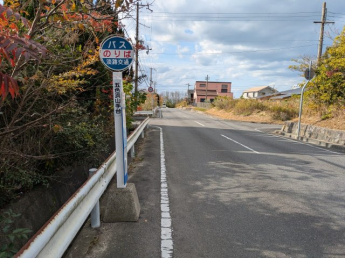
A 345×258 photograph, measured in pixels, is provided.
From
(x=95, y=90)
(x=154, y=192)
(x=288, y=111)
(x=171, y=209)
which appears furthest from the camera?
(x=288, y=111)

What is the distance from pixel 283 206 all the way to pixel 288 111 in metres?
23.3

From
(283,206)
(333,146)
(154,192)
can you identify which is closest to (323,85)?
(333,146)

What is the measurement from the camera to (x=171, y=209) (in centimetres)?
404

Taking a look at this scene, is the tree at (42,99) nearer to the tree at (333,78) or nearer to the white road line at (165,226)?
the white road line at (165,226)

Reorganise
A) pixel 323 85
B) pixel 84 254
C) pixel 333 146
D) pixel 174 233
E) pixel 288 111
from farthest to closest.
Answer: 1. pixel 288 111
2. pixel 323 85
3. pixel 333 146
4. pixel 174 233
5. pixel 84 254

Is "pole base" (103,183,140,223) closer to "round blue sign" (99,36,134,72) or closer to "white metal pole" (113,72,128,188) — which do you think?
"white metal pole" (113,72,128,188)

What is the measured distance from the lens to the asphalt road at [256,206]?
3.02 meters

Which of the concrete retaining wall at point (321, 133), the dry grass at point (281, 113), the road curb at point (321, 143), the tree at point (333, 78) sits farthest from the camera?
the dry grass at point (281, 113)

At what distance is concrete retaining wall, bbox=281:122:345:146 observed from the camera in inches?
423

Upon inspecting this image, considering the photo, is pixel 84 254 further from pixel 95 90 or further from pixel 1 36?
pixel 95 90

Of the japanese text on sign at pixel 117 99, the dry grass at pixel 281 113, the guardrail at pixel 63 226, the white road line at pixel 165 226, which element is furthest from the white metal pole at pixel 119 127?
the dry grass at pixel 281 113

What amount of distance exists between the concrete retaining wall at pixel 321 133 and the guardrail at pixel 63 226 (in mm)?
11041

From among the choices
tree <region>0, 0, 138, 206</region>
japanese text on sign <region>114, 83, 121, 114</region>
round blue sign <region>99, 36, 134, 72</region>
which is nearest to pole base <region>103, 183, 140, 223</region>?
tree <region>0, 0, 138, 206</region>

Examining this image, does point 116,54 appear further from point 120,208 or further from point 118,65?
point 120,208
